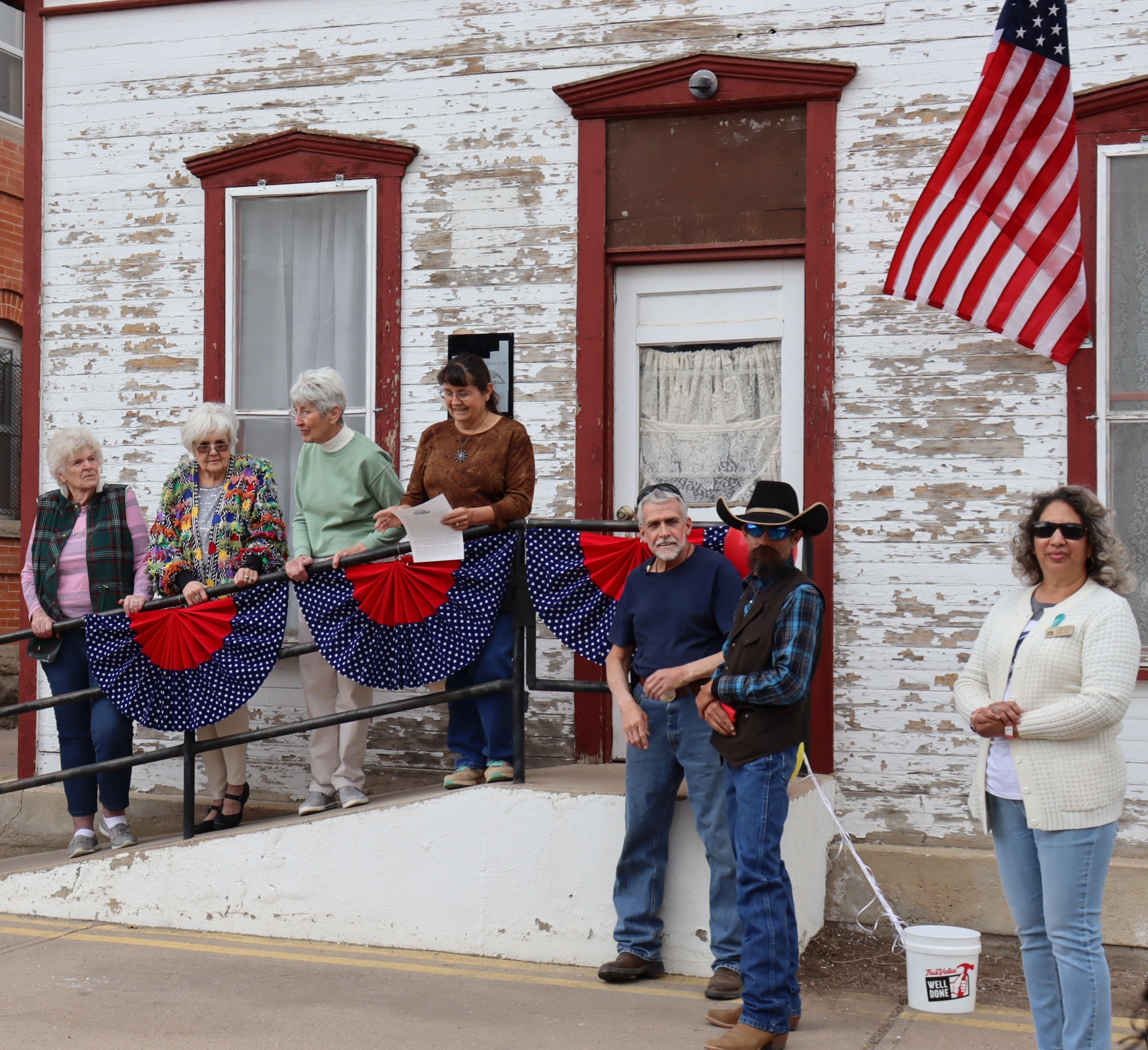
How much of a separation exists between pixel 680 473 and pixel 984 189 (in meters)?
2.00

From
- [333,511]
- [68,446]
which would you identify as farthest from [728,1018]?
[68,446]

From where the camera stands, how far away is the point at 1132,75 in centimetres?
617

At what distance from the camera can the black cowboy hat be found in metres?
4.48

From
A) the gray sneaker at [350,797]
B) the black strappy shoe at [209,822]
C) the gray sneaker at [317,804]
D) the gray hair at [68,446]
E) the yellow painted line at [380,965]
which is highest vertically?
the gray hair at [68,446]

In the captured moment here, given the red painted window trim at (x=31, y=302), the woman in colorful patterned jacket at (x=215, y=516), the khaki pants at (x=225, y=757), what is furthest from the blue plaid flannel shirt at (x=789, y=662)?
the red painted window trim at (x=31, y=302)

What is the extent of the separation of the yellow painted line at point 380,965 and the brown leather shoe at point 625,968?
36mm

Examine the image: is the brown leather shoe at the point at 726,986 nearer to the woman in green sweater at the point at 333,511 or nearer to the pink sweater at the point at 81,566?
the woman in green sweater at the point at 333,511

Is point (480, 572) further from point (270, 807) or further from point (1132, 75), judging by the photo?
point (1132, 75)

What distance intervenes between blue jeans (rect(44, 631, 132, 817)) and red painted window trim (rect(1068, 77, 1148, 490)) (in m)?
4.55

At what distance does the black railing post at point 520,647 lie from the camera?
5652mm

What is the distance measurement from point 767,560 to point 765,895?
3.59ft

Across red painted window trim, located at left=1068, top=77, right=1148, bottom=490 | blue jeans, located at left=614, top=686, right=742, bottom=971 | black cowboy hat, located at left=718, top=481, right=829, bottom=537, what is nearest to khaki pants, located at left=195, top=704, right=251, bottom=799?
blue jeans, located at left=614, top=686, right=742, bottom=971

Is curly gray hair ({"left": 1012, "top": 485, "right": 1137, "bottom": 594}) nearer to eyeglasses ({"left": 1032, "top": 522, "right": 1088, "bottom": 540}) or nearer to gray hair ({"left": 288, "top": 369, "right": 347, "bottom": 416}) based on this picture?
eyeglasses ({"left": 1032, "top": 522, "right": 1088, "bottom": 540})

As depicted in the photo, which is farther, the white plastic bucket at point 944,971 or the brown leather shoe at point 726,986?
the brown leather shoe at point 726,986
